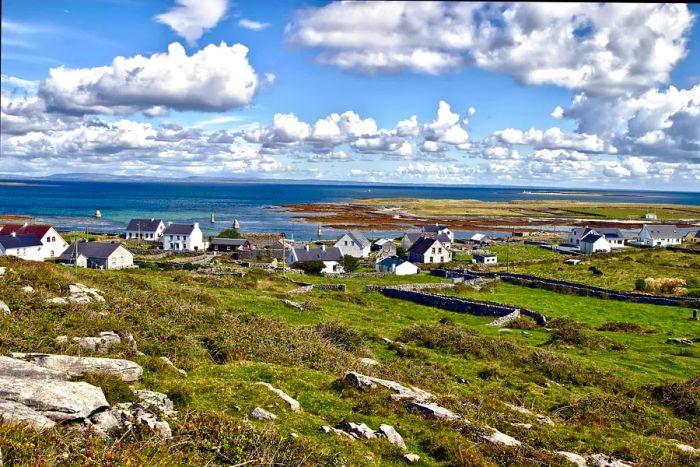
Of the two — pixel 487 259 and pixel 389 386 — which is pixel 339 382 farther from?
pixel 487 259

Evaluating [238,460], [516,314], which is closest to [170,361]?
[238,460]

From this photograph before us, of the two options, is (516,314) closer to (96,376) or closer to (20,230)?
(96,376)

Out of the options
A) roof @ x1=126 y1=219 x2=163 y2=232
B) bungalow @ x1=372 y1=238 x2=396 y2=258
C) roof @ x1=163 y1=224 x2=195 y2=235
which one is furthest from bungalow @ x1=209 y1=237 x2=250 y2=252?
bungalow @ x1=372 y1=238 x2=396 y2=258

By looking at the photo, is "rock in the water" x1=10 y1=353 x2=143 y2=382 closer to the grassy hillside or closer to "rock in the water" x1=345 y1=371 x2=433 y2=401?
the grassy hillside

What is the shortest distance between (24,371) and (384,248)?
79.4 meters

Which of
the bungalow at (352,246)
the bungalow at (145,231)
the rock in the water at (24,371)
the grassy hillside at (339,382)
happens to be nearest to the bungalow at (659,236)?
the bungalow at (352,246)

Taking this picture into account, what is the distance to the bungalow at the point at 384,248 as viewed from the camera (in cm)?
8788

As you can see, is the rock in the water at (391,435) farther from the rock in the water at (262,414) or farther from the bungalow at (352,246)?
the bungalow at (352,246)

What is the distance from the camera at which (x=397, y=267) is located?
67.6 m

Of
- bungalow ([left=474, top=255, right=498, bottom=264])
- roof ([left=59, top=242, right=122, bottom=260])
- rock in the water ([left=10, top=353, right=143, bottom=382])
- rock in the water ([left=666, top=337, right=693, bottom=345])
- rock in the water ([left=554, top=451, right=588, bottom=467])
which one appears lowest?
bungalow ([left=474, top=255, right=498, bottom=264])

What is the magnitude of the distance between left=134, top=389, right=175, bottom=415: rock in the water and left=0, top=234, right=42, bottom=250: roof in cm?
6210

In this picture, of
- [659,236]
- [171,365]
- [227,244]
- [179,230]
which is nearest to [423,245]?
[227,244]

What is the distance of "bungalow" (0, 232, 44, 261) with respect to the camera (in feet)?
206

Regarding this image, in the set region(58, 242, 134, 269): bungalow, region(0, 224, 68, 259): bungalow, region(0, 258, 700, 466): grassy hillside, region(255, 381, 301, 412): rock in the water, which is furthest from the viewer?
region(0, 224, 68, 259): bungalow
